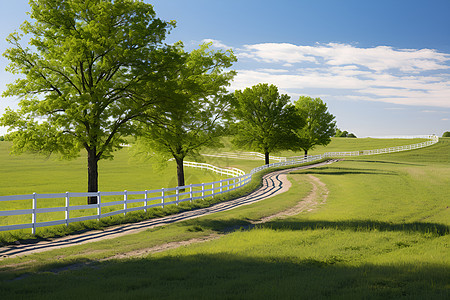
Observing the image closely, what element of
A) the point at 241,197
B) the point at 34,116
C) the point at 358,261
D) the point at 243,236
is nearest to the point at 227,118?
the point at 241,197

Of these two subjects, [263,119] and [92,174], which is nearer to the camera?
[92,174]

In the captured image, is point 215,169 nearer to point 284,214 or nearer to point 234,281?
point 284,214

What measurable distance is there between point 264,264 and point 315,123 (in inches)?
2356

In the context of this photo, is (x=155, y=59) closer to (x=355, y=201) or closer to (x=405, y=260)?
(x=355, y=201)

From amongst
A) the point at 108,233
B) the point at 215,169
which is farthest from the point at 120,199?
the point at 215,169

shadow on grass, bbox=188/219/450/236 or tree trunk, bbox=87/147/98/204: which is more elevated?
tree trunk, bbox=87/147/98/204

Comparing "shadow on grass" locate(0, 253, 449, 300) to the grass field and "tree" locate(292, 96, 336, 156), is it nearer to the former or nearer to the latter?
the grass field

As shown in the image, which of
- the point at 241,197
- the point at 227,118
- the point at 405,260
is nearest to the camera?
the point at 405,260

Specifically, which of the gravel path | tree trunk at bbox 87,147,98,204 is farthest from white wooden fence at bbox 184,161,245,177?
tree trunk at bbox 87,147,98,204

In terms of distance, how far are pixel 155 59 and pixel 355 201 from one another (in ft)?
46.5

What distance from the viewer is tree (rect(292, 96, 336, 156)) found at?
218 ft

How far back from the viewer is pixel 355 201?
76.5 feet

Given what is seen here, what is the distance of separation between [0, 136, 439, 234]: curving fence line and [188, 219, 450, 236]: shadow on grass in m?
4.07

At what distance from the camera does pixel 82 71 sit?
20.0 m
